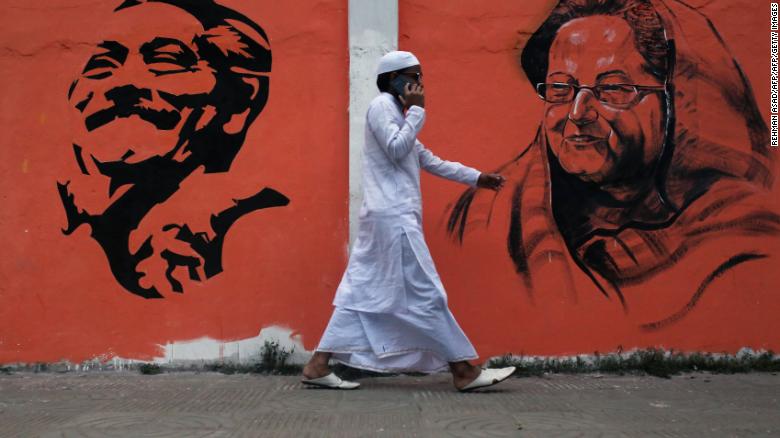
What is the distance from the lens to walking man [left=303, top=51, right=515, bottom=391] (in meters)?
4.43

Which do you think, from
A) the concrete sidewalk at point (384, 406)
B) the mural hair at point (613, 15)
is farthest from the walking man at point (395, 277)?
the mural hair at point (613, 15)

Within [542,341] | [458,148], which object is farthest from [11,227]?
[542,341]

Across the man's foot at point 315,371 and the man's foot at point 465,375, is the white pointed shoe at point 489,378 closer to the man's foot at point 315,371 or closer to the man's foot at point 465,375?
the man's foot at point 465,375

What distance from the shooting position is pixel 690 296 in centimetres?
511

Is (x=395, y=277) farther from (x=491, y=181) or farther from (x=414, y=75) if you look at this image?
(x=414, y=75)

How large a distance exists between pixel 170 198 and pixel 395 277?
151 centimetres

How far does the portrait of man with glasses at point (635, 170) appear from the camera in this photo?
5086 mm

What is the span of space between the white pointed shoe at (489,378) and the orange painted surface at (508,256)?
2.01 feet

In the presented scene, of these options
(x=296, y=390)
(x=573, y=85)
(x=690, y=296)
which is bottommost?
(x=296, y=390)

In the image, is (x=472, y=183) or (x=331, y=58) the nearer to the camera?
(x=472, y=183)

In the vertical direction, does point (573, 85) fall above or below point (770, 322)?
above

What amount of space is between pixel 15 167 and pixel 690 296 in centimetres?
407

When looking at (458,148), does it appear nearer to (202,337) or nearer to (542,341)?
(542,341)

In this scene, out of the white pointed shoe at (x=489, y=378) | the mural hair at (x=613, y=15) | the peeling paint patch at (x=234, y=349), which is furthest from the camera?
the mural hair at (x=613, y=15)
